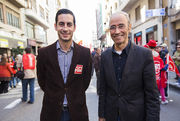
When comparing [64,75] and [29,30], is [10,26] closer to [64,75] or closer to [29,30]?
[29,30]

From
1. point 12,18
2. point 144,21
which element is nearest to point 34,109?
point 144,21

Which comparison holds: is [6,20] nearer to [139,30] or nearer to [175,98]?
[139,30]

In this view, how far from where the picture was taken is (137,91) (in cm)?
165

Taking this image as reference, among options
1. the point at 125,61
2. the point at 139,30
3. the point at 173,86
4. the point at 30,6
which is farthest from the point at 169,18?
the point at 30,6

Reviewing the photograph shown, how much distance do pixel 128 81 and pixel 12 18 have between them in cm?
1922

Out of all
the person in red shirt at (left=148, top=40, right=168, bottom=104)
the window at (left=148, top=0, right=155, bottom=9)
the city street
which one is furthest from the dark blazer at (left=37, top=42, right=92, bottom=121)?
the window at (left=148, top=0, right=155, bottom=9)

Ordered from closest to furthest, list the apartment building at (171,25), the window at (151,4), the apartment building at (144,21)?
the apartment building at (171,25) < the apartment building at (144,21) < the window at (151,4)

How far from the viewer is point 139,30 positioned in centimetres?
1827

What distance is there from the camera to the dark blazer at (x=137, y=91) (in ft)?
5.25

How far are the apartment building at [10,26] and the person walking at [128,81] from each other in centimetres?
1508

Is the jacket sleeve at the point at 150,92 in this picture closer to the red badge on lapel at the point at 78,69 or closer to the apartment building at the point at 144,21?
the red badge on lapel at the point at 78,69

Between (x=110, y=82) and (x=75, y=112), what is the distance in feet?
1.91

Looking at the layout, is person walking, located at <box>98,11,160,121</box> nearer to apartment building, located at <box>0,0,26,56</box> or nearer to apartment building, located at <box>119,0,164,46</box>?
apartment building, located at <box>119,0,164,46</box>

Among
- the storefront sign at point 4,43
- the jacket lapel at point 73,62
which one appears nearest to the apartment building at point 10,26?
→ the storefront sign at point 4,43
